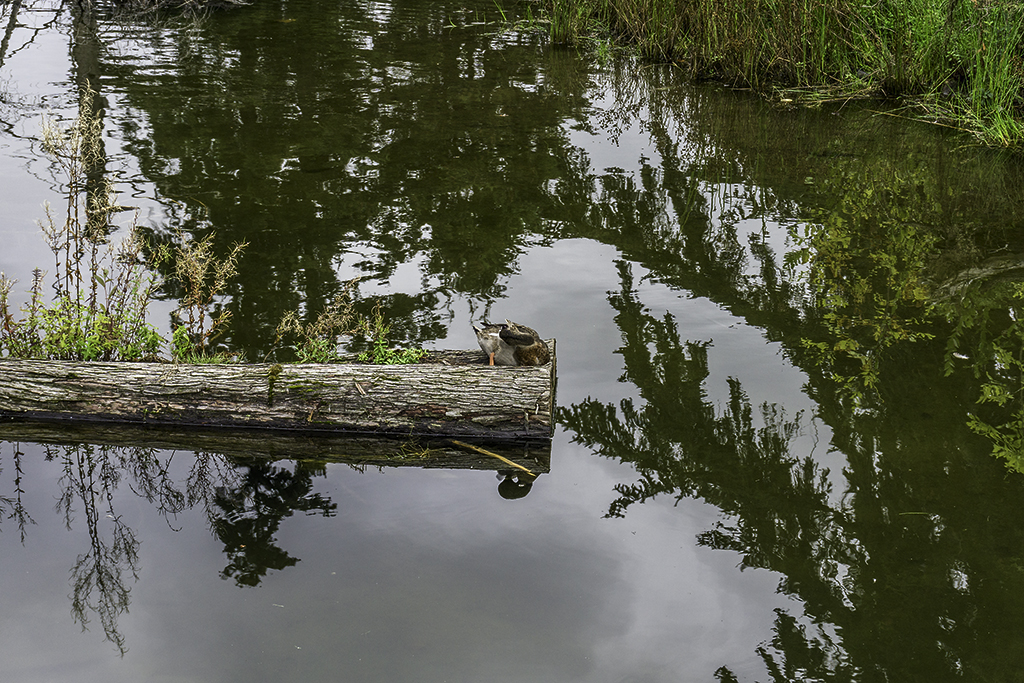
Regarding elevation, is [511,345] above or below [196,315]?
above

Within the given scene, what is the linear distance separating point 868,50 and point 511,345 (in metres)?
7.69

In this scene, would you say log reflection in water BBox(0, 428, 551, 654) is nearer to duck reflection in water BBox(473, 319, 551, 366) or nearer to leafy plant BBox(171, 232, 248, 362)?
duck reflection in water BBox(473, 319, 551, 366)

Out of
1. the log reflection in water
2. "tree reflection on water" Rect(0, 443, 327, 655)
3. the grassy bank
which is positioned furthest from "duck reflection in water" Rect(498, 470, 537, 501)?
the grassy bank

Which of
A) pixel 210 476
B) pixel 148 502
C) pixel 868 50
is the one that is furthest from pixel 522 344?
pixel 868 50

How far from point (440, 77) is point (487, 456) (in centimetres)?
788

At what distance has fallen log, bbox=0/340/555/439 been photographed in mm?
4297

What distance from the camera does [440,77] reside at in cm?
1099

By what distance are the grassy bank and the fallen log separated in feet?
→ 22.2

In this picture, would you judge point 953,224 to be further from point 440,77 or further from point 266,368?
point 440,77

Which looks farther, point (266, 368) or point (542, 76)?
point (542, 76)

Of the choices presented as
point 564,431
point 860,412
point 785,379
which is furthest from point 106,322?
point 860,412

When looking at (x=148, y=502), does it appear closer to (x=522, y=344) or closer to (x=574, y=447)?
(x=522, y=344)

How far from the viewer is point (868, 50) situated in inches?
389

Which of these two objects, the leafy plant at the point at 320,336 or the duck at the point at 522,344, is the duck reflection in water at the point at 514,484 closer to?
the duck at the point at 522,344
